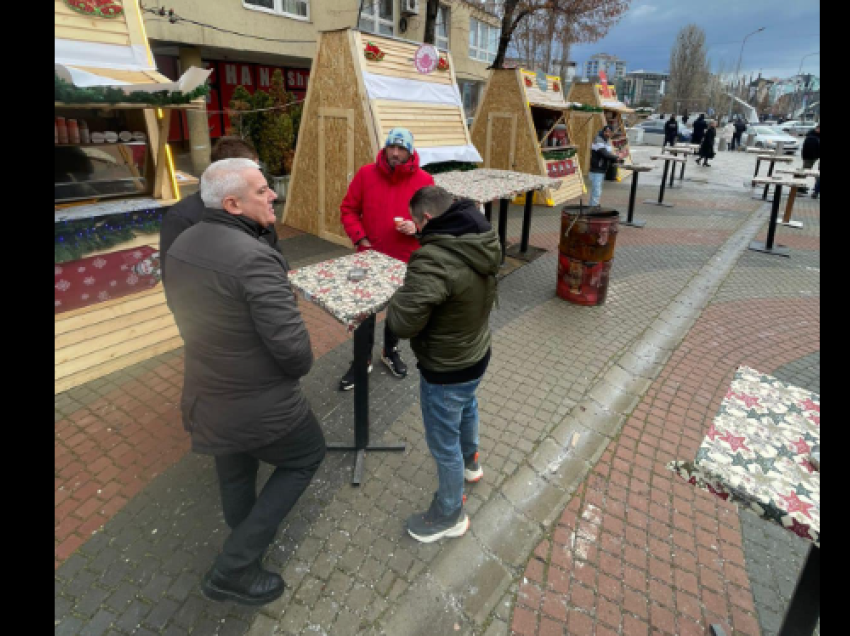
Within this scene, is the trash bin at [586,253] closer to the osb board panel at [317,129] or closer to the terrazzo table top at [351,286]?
the osb board panel at [317,129]

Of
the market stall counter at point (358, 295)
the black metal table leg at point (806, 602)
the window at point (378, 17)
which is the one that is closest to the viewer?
the black metal table leg at point (806, 602)

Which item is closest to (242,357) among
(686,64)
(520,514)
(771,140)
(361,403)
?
(361,403)

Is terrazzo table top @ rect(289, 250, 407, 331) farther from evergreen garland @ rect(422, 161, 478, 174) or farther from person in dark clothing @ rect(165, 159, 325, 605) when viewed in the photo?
evergreen garland @ rect(422, 161, 478, 174)

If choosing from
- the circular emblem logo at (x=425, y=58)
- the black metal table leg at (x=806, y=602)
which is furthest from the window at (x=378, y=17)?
the black metal table leg at (x=806, y=602)

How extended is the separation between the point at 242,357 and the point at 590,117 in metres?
16.2

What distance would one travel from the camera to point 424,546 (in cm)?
284

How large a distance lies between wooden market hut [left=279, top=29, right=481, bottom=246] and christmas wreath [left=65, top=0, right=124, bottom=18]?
12.1ft

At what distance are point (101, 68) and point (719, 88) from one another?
103678mm

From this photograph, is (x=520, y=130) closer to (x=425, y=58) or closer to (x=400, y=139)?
(x=425, y=58)

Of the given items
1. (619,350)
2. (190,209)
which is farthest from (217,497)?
(619,350)

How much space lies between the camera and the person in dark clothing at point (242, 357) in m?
1.97

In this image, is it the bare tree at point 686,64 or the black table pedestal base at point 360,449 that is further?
the bare tree at point 686,64

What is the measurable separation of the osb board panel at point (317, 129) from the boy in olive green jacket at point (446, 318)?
547cm
